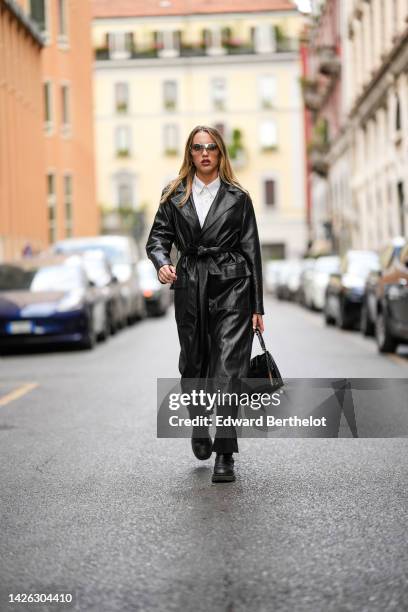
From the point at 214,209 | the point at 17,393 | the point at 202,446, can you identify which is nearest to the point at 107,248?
the point at 17,393

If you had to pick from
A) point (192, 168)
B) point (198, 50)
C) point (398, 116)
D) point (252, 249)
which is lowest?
point (252, 249)

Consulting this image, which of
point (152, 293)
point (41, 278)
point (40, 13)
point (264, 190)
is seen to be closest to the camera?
point (41, 278)

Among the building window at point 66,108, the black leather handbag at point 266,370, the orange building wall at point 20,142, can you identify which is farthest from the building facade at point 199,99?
the black leather handbag at point 266,370

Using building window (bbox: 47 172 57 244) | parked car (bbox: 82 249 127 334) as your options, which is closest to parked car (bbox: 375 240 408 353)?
parked car (bbox: 82 249 127 334)

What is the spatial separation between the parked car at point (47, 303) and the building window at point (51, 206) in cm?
2832

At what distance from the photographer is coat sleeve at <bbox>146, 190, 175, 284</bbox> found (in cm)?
697

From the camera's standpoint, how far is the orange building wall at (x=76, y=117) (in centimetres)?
5034

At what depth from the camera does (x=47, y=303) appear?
745 inches

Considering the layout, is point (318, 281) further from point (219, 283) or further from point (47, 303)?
point (219, 283)

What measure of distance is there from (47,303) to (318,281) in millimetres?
14645

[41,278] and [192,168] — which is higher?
[192,168]

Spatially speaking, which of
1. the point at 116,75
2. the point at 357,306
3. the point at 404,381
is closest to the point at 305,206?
the point at 116,75

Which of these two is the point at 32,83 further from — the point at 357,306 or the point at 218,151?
the point at 218,151

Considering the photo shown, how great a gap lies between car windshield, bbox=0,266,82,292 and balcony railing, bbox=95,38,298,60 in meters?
63.4
